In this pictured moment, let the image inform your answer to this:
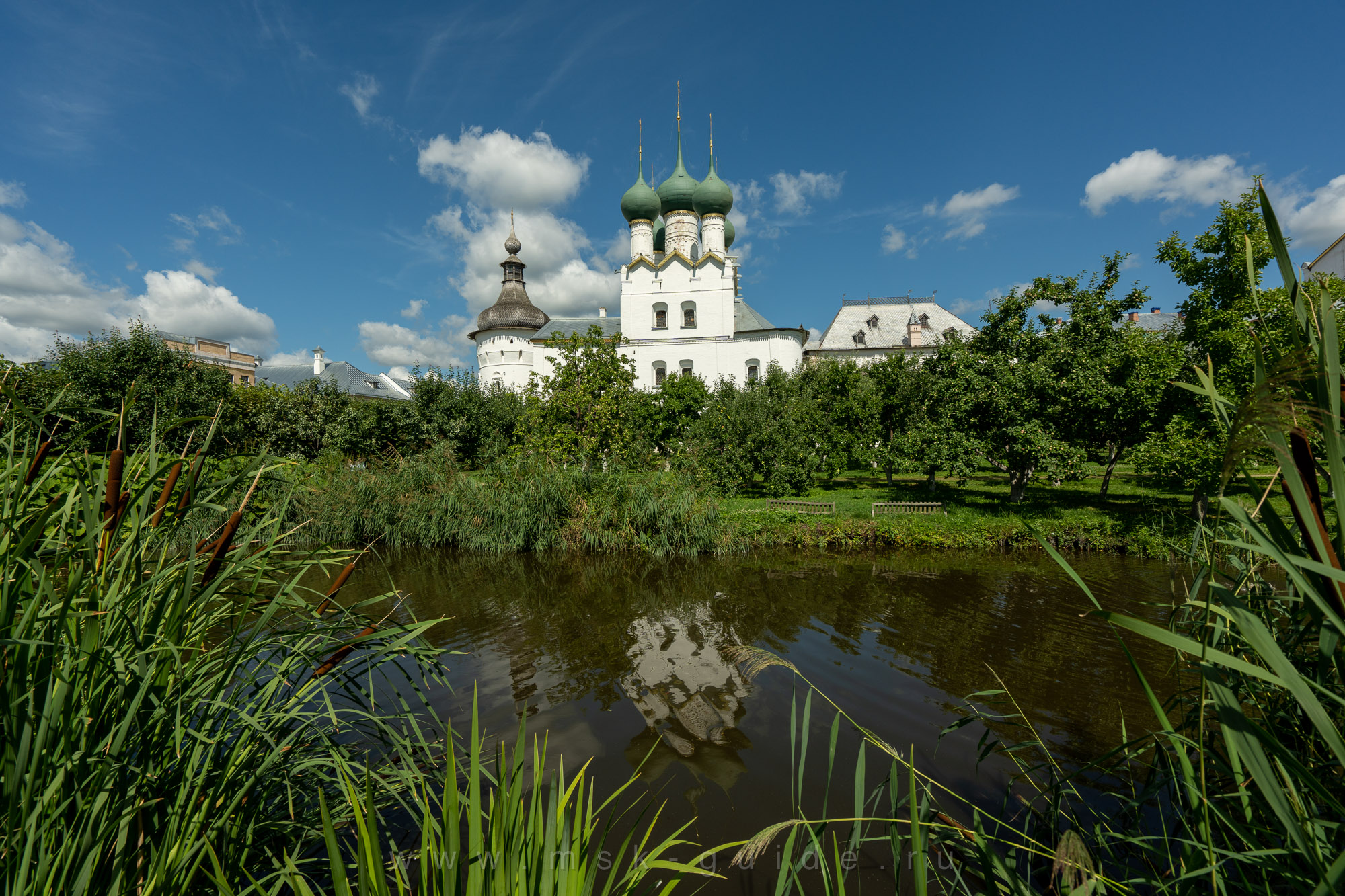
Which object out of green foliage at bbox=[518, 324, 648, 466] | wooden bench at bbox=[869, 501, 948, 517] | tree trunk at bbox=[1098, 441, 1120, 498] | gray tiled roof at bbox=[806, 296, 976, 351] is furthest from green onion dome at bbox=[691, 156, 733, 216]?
wooden bench at bbox=[869, 501, 948, 517]

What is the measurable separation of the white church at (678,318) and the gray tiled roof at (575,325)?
0.40ft

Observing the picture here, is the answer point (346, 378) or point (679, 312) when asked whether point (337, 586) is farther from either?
point (346, 378)

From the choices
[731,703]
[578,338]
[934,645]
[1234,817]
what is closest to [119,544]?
[1234,817]

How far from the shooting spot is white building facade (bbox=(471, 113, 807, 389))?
34656 mm

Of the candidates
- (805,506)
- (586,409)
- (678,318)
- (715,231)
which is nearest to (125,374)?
(586,409)

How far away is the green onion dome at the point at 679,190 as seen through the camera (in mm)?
36875

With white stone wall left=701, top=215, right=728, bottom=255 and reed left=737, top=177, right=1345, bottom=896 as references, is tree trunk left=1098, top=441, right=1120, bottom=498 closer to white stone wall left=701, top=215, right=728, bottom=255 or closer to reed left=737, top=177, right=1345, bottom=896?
reed left=737, top=177, right=1345, bottom=896

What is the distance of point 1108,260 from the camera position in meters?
12.9

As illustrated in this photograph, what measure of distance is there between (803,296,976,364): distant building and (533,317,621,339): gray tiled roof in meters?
14.2

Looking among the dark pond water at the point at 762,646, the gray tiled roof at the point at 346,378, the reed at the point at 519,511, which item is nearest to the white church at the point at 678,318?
the gray tiled roof at the point at 346,378

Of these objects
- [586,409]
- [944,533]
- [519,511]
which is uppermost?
[586,409]

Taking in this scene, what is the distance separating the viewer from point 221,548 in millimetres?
1675

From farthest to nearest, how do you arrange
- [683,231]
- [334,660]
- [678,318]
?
[683,231] < [678,318] < [334,660]

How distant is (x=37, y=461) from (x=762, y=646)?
614cm
